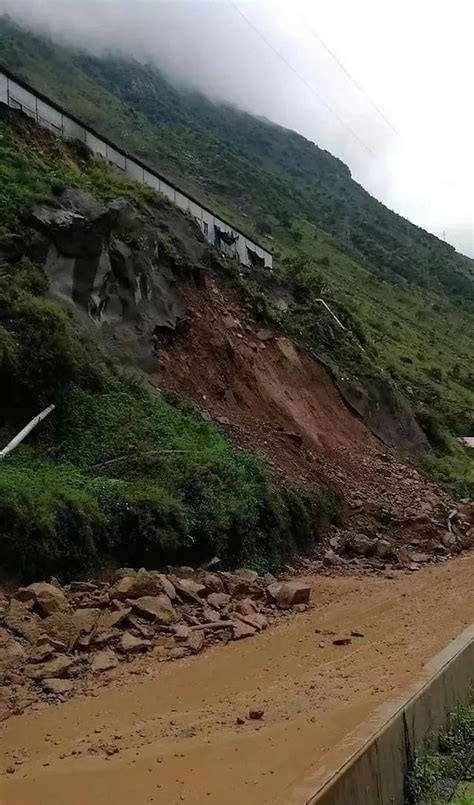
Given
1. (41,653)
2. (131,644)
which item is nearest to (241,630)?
(131,644)

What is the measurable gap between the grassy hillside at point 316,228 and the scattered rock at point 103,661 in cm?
1835

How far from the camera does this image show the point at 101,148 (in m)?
27.5

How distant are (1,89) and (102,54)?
372 feet

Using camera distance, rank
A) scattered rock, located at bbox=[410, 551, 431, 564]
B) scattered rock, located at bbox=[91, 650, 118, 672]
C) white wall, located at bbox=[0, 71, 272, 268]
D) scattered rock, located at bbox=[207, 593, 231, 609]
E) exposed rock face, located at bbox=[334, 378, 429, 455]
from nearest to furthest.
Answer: scattered rock, located at bbox=[91, 650, 118, 672] → scattered rock, located at bbox=[207, 593, 231, 609] → scattered rock, located at bbox=[410, 551, 431, 564] → white wall, located at bbox=[0, 71, 272, 268] → exposed rock face, located at bbox=[334, 378, 429, 455]

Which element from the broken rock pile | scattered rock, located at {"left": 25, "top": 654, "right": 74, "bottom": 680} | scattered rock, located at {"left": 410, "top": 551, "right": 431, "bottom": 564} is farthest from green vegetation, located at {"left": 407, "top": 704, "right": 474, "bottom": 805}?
scattered rock, located at {"left": 410, "top": 551, "right": 431, "bottom": 564}

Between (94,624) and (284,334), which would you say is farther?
(284,334)

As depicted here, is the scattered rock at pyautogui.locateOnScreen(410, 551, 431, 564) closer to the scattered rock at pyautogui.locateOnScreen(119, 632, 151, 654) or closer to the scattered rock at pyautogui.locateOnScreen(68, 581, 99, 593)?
the scattered rock at pyautogui.locateOnScreen(68, 581, 99, 593)

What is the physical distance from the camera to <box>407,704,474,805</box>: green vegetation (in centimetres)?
522

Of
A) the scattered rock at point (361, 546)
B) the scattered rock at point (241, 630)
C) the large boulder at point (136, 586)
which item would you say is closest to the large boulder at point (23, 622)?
the large boulder at point (136, 586)

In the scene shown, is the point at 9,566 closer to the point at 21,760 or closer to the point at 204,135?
the point at 21,760

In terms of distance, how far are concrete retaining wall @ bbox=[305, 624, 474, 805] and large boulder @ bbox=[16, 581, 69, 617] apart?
4.22 meters

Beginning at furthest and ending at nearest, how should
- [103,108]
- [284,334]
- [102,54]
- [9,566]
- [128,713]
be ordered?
[102,54] → [103,108] → [284,334] → [9,566] → [128,713]

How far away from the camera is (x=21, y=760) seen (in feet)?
19.1

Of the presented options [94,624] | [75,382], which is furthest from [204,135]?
[94,624]
